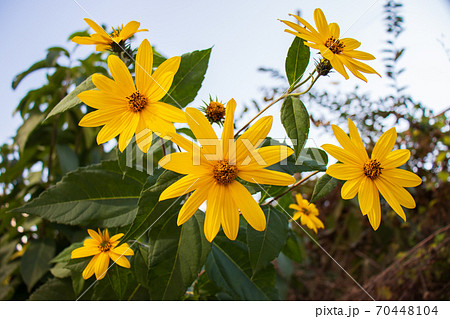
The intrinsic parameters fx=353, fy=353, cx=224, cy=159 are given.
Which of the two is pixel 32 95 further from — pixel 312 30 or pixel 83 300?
pixel 312 30

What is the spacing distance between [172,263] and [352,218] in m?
0.97

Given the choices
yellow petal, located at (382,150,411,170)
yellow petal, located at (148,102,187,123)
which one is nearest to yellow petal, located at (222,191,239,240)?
yellow petal, located at (148,102,187,123)

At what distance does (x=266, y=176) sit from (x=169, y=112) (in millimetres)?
133

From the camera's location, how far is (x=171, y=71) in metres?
0.42

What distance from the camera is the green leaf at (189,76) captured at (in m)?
0.54

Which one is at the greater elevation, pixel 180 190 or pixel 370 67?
pixel 370 67

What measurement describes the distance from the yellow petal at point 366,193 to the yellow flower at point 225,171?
103 millimetres

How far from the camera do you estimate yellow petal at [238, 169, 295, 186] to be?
0.39m

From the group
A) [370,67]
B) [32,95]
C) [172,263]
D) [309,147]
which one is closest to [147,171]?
[172,263]

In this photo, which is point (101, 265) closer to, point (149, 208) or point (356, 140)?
point (149, 208)

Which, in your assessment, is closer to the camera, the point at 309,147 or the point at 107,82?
the point at 107,82

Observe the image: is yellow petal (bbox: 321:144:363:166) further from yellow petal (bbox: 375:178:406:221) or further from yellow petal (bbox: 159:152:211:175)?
yellow petal (bbox: 159:152:211:175)

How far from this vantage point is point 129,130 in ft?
1.40

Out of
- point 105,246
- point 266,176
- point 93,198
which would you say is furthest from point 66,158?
point 266,176
